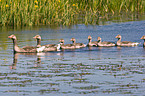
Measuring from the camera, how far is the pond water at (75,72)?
572 inches

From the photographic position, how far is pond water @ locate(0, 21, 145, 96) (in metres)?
14.5

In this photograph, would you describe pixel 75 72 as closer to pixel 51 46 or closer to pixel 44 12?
pixel 51 46

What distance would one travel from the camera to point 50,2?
39.8 metres

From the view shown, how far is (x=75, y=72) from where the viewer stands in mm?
17625

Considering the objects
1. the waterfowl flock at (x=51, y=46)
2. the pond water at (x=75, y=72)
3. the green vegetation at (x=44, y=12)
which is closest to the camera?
the pond water at (x=75, y=72)

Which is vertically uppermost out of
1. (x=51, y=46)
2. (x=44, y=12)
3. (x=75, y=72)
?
(x=44, y=12)

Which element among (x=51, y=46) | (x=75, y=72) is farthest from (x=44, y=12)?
(x=75, y=72)

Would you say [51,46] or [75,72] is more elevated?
[51,46]

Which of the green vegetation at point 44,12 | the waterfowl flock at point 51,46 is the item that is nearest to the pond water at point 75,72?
the waterfowl flock at point 51,46

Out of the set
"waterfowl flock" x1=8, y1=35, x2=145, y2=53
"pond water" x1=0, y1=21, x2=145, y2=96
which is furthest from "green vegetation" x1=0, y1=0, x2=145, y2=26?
"waterfowl flock" x1=8, y1=35, x2=145, y2=53

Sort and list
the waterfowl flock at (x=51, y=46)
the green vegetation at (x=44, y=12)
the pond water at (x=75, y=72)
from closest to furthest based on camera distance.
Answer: the pond water at (x=75, y=72), the waterfowl flock at (x=51, y=46), the green vegetation at (x=44, y=12)

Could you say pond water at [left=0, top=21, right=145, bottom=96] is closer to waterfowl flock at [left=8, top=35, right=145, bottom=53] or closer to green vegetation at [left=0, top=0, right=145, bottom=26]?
waterfowl flock at [left=8, top=35, right=145, bottom=53]

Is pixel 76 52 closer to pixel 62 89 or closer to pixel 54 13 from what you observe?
pixel 62 89

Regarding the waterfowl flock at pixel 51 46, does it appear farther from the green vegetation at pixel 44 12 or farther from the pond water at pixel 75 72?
the green vegetation at pixel 44 12
